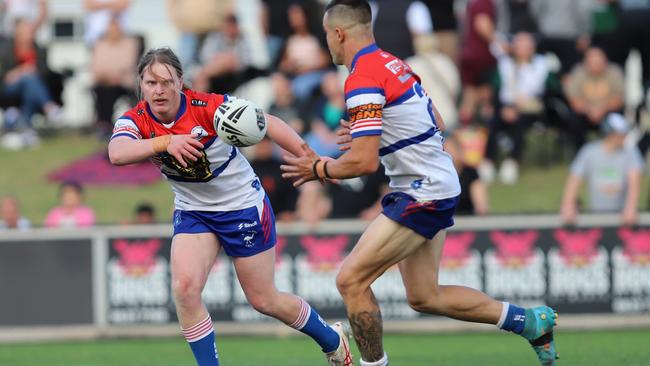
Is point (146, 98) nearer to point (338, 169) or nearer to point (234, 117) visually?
point (234, 117)

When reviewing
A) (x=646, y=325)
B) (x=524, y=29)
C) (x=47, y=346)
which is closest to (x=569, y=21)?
(x=524, y=29)

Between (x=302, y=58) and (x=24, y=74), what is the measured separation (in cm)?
467

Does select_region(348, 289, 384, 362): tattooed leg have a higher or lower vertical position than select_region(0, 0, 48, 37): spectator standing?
lower

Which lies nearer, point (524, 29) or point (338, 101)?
point (338, 101)

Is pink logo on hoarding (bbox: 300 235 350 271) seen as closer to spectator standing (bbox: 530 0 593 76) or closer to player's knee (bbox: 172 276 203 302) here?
player's knee (bbox: 172 276 203 302)

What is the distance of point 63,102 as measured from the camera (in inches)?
787

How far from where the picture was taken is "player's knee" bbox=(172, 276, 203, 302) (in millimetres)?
7891

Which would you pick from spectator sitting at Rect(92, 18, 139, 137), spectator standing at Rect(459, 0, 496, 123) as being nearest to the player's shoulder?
spectator standing at Rect(459, 0, 496, 123)

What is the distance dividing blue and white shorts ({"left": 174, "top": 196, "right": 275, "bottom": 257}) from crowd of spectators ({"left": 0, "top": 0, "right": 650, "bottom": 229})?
22.8ft

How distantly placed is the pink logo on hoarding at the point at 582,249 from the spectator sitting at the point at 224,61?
6.67 meters

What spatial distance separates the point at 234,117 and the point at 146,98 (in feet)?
2.17

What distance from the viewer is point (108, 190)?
61.0ft

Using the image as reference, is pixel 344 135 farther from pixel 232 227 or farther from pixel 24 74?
pixel 24 74

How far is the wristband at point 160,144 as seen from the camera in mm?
7543
